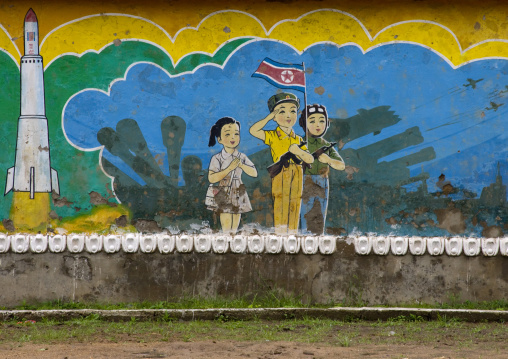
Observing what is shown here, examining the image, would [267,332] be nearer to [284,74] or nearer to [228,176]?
[228,176]

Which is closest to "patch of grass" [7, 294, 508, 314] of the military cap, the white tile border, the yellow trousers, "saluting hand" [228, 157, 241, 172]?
the white tile border

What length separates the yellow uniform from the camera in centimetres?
695

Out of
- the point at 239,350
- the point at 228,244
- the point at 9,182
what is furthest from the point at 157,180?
the point at 239,350

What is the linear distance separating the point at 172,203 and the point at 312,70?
210cm

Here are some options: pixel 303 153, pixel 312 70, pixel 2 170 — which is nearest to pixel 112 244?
pixel 2 170

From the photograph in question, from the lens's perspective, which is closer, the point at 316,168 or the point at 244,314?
the point at 244,314

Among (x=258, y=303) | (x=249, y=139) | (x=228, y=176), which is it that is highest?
(x=249, y=139)

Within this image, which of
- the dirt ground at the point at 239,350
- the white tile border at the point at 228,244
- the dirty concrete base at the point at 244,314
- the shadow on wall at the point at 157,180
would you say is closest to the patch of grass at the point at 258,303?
the dirty concrete base at the point at 244,314

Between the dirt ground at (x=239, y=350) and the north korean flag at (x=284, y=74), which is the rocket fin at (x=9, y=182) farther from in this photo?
the north korean flag at (x=284, y=74)

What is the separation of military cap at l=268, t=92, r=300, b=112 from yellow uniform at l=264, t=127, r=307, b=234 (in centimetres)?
29

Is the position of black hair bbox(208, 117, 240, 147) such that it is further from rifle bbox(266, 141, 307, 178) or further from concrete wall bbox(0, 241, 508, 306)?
concrete wall bbox(0, 241, 508, 306)

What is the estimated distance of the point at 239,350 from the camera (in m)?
5.47

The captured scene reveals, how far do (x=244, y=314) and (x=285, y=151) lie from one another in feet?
5.90

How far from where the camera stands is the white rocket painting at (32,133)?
Answer: 6.96 meters
